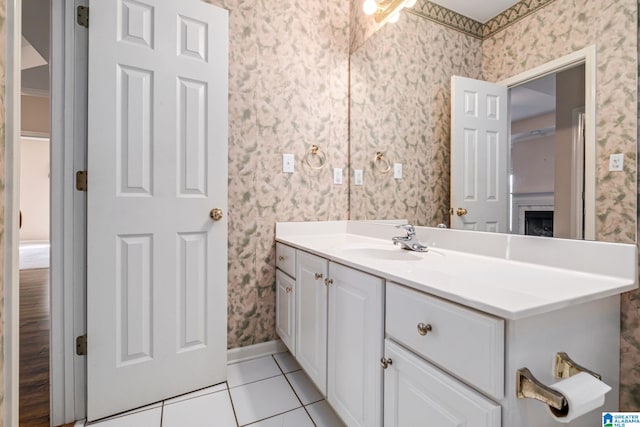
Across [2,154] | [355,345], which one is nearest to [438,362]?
[355,345]

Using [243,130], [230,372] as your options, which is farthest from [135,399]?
[243,130]

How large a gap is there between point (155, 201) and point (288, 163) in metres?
0.81

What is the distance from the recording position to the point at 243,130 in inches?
69.5

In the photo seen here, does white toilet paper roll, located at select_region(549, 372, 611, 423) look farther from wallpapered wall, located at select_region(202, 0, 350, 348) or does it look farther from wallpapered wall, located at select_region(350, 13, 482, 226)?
wallpapered wall, located at select_region(202, 0, 350, 348)

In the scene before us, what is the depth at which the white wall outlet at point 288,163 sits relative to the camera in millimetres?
1870

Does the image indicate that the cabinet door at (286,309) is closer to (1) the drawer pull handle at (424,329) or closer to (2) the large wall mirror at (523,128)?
(2) the large wall mirror at (523,128)

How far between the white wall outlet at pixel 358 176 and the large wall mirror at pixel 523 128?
0.24 metres

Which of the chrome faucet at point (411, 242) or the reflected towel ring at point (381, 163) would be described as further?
the reflected towel ring at point (381, 163)

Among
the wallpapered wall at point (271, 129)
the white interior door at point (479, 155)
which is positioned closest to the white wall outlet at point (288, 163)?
the wallpapered wall at point (271, 129)

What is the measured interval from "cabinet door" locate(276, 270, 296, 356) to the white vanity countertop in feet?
1.28

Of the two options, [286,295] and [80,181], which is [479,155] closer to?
[286,295]

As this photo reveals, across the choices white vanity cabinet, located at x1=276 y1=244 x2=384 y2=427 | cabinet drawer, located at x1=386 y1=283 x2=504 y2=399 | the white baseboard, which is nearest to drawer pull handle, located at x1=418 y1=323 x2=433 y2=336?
cabinet drawer, located at x1=386 y1=283 x2=504 y2=399

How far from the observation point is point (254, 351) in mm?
1818

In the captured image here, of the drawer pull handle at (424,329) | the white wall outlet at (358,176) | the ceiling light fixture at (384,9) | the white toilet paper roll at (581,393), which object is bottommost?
the white toilet paper roll at (581,393)
